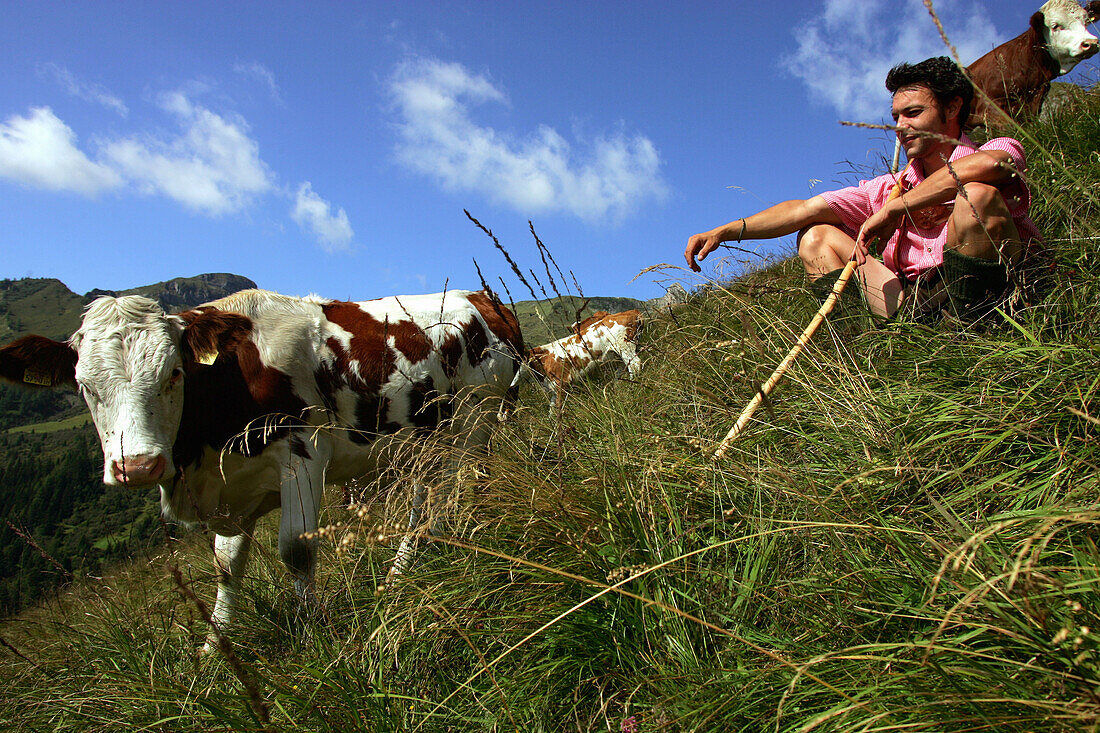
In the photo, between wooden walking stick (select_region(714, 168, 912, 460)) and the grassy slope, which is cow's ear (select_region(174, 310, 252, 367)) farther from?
wooden walking stick (select_region(714, 168, 912, 460))

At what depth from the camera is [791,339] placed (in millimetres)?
3008

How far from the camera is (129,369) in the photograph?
3256 mm

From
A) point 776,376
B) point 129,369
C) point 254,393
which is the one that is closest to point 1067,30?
point 776,376

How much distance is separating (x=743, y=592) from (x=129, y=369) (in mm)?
3398

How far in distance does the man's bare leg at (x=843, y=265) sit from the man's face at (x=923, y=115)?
1.90 ft

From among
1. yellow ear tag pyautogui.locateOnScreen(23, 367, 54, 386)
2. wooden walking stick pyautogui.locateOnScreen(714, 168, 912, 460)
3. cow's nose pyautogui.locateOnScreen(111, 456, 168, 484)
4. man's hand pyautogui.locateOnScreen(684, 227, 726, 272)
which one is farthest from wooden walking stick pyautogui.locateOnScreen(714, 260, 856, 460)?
yellow ear tag pyautogui.locateOnScreen(23, 367, 54, 386)

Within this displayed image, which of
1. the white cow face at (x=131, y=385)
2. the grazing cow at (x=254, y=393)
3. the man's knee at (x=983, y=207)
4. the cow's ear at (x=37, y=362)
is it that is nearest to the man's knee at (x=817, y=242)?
the man's knee at (x=983, y=207)

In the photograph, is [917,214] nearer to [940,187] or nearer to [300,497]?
[940,187]

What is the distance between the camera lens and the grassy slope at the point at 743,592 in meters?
1.27

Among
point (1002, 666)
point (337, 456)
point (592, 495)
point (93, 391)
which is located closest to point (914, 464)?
point (1002, 666)

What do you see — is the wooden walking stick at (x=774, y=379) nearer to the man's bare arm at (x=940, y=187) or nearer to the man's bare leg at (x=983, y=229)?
the man's bare arm at (x=940, y=187)

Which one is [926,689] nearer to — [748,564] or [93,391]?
[748,564]

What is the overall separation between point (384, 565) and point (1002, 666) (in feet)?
6.97

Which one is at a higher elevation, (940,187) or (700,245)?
(700,245)
